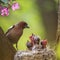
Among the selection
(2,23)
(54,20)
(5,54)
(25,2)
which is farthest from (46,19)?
(5,54)

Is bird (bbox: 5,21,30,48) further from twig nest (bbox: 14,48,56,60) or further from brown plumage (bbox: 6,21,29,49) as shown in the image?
twig nest (bbox: 14,48,56,60)

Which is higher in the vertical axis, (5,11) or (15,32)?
(5,11)

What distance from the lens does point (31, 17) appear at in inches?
69.2

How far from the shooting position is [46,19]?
1.78 meters

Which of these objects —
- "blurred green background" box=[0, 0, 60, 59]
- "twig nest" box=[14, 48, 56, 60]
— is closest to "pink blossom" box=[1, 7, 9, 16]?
"blurred green background" box=[0, 0, 60, 59]

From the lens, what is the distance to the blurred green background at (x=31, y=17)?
1745 millimetres

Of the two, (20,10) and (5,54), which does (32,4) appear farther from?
(5,54)

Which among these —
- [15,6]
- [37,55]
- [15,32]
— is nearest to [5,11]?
[15,6]

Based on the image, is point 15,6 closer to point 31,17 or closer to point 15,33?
point 31,17

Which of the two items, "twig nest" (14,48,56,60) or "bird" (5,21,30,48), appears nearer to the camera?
"twig nest" (14,48,56,60)

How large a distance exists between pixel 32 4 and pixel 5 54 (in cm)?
54

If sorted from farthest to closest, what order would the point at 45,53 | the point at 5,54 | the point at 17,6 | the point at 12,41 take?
the point at 17,6, the point at 12,41, the point at 5,54, the point at 45,53

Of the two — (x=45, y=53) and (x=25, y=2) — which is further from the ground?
(x=25, y=2)

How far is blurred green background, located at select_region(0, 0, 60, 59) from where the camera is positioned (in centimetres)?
175
